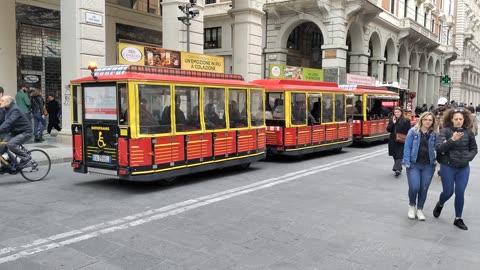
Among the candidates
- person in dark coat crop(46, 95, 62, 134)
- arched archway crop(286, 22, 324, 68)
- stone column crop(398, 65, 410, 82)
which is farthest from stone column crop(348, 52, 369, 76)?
person in dark coat crop(46, 95, 62, 134)

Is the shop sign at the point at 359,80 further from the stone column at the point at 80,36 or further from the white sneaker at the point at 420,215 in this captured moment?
the white sneaker at the point at 420,215

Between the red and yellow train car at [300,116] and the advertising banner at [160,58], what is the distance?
3023 mm

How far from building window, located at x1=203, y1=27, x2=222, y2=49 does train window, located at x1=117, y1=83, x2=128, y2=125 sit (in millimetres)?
24234

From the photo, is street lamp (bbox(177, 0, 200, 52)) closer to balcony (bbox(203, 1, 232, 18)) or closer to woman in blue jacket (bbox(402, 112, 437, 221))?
woman in blue jacket (bbox(402, 112, 437, 221))

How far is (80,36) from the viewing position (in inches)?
541

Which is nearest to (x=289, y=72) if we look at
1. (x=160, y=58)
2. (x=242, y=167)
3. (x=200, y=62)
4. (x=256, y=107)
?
(x=200, y=62)

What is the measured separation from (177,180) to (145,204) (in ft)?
7.39

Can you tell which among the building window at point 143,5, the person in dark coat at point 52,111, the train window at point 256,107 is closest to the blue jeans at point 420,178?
the train window at point 256,107

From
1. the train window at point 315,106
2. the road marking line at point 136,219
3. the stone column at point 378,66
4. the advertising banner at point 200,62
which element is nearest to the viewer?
the road marking line at point 136,219

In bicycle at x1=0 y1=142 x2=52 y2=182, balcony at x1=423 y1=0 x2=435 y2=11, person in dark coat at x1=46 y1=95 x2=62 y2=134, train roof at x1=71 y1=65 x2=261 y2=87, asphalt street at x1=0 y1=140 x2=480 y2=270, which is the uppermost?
balcony at x1=423 y1=0 x2=435 y2=11

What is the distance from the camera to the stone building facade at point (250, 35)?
565 inches

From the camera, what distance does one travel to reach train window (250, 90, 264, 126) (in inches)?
Answer: 435

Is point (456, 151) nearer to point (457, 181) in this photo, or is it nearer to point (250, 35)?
point (457, 181)

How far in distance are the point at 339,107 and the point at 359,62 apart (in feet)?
59.7
